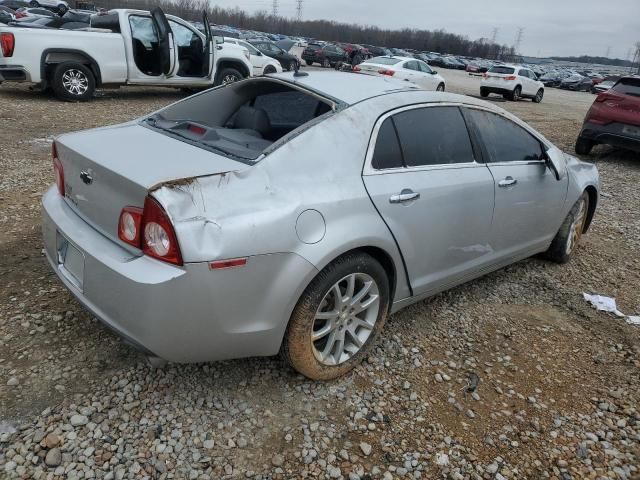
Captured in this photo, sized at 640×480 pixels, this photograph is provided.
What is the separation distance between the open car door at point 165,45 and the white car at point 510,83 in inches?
600

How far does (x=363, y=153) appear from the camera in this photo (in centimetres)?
266

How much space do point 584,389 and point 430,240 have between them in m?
1.22

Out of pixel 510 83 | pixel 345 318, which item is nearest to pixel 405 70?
pixel 510 83

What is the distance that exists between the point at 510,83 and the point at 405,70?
5906mm

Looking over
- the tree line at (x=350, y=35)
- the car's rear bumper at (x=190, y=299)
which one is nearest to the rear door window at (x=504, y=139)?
the car's rear bumper at (x=190, y=299)

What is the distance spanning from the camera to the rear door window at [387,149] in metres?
2.72

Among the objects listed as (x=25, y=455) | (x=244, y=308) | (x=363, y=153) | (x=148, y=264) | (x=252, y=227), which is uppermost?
(x=363, y=153)

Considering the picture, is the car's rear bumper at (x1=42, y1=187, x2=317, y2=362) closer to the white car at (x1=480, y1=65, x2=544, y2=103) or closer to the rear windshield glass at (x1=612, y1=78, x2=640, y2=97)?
the rear windshield glass at (x1=612, y1=78, x2=640, y2=97)

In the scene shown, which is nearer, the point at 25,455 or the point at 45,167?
the point at 25,455

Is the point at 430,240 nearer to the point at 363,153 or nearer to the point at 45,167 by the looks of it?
the point at 363,153

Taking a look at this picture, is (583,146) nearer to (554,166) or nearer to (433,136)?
(554,166)

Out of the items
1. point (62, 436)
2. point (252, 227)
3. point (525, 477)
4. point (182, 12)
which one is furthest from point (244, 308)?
point (182, 12)

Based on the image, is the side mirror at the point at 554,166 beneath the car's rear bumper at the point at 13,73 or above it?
above

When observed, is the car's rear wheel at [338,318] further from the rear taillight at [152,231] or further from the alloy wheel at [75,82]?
the alloy wheel at [75,82]
